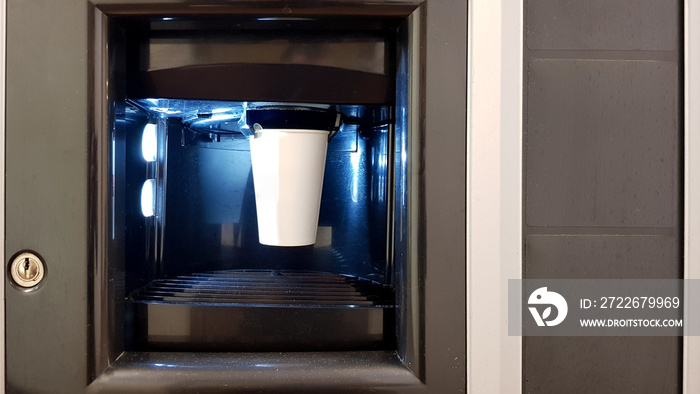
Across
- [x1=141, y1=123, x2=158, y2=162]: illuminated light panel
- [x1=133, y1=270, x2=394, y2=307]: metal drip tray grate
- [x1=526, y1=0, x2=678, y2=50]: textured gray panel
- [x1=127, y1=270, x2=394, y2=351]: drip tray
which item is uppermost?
[x1=526, y1=0, x2=678, y2=50]: textured gray panel

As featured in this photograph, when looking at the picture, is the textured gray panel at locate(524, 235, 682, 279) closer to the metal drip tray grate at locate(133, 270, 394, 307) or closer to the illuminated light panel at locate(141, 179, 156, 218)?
the metal drip tray grate at locate(133, 270, 394, 307)

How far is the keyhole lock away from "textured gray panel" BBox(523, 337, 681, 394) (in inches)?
21.8

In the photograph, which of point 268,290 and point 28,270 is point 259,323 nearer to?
point 268,290

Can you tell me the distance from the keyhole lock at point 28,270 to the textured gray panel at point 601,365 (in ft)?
1.81

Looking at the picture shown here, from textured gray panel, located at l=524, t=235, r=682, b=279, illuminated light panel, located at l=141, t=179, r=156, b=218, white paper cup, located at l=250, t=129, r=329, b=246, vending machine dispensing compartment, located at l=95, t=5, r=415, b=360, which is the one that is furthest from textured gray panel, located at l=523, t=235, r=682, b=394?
illuminated light panel, located at l=141, t=179, r=156, b=218

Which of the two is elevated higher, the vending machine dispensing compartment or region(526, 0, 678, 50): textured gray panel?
region(526, 0, 678, 50): textured gray panel

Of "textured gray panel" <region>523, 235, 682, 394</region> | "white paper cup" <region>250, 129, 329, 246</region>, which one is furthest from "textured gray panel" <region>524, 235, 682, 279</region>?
"white paper cup" <region>250, 129, 329, 246</region>

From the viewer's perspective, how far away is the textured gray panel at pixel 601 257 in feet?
2.00

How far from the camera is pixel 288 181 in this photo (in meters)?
0.67

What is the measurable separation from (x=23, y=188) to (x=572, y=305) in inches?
24.9

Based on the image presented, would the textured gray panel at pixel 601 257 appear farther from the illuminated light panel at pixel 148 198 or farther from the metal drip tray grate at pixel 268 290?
the illuminated light panel at pixel 148 198

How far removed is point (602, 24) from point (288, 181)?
16.1 inches

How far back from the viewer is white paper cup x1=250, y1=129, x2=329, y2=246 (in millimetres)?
663

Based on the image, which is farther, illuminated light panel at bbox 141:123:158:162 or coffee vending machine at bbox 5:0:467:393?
illuminated light panel at bbox 141:123:158:162
